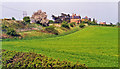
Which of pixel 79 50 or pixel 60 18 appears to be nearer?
pixel 79 50

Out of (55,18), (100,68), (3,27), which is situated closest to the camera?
(100,68)

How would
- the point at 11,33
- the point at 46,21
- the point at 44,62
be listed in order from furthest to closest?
the point at 46,21
the point at 11,33
the point at 44,62

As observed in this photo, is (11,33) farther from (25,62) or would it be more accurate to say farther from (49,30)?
(25,62)

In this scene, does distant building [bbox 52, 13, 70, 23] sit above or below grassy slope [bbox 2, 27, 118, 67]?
above

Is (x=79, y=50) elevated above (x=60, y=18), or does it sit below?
below

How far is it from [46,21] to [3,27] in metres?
28.7

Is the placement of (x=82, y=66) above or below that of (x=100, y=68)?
above

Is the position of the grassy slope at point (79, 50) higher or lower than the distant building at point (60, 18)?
lower

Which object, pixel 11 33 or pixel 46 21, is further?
pixel 46 21

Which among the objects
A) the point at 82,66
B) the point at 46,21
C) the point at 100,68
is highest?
the point at 46,21

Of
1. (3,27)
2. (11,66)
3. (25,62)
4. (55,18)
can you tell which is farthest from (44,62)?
(55,18)

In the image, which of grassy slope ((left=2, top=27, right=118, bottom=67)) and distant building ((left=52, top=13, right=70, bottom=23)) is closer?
grassy slope ((left=2, top=27, right=118, bottom=67))

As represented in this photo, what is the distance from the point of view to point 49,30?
4319 centimetres

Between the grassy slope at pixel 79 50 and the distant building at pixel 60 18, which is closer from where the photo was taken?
the grassy slope at pixel 79 50
